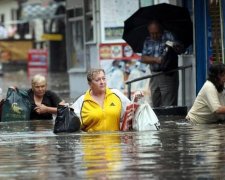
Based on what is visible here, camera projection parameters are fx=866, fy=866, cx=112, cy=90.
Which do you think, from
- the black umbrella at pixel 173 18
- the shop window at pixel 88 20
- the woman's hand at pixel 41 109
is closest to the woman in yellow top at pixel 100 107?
the woman's hand at pixel 41 109

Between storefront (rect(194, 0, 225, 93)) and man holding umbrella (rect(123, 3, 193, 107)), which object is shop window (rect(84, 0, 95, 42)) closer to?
man holding umbrella (rect(123, 3, 193, 107))

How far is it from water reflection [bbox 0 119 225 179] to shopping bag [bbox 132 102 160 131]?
120 mm

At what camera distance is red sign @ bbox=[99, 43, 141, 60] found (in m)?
19.6

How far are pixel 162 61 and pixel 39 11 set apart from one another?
36.5m

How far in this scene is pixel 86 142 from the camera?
10.4 meters

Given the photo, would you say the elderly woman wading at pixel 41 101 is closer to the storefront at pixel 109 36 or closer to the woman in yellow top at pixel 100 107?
the woman in yellow top at pixel 100 107

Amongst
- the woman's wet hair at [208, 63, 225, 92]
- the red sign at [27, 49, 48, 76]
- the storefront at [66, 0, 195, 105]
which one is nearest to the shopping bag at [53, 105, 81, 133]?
the woman's wet hair at [208, 63, 225, 92]

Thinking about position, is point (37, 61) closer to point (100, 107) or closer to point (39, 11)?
point (39, 11)

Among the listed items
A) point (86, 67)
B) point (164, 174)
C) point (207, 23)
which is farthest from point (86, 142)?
point (86, 67)

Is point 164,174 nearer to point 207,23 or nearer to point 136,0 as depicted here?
point 207,23

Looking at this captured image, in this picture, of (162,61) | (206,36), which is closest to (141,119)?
(162,61)

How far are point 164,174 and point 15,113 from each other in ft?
17.6

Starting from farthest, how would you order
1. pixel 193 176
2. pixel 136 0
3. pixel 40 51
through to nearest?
1. pixel 40 51
2. pixel 136 0
3. pixel 193 176

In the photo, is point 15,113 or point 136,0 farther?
point 136,0
